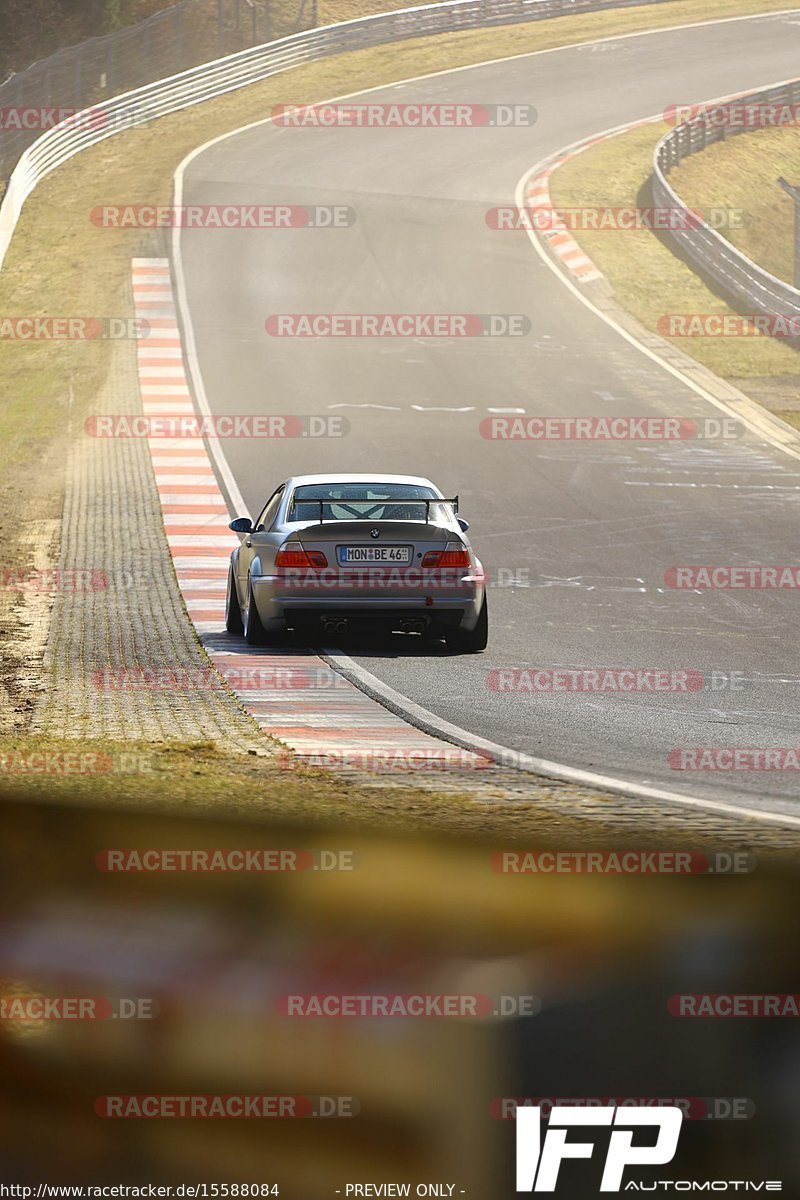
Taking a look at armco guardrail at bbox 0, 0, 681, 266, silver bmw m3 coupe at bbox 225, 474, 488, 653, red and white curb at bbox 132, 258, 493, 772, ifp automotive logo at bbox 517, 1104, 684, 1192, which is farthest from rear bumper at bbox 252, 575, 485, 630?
armco guardrail at bbox 0, 0, 681, 266

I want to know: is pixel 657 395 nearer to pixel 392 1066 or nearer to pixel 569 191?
pixel 569 191

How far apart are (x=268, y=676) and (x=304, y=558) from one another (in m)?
1.37

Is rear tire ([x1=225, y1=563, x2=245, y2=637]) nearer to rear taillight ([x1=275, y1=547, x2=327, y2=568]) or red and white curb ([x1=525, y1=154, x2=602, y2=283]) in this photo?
rear taillight ([x1=275, y1=547, x2=327, y2=568])

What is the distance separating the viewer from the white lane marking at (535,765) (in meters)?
6.81

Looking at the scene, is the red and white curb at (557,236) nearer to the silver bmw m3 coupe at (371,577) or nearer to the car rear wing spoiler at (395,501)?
the car rear wing spoiler at (395,501)

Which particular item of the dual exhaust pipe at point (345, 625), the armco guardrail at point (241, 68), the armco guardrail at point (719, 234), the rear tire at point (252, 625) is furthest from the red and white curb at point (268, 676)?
the armco guardrail at point (241, 68)

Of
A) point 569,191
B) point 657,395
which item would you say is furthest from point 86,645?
point 569,191

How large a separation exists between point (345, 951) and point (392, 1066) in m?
0.43

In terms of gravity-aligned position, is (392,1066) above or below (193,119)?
below

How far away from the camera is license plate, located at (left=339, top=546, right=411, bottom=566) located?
12383 millimetres

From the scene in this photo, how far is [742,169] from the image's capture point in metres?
46.8

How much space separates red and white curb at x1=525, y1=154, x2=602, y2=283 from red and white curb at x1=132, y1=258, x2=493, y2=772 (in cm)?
1555

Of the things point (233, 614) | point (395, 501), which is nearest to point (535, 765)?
point (395, 501)

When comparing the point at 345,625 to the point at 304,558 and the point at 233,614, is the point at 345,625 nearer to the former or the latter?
the point at 304,558
